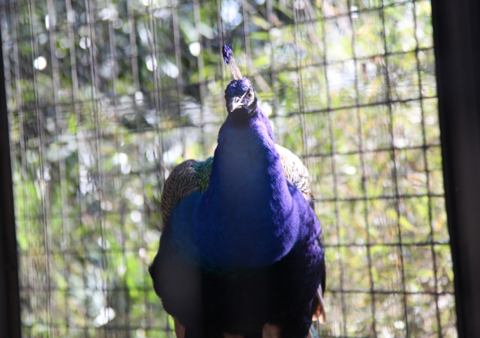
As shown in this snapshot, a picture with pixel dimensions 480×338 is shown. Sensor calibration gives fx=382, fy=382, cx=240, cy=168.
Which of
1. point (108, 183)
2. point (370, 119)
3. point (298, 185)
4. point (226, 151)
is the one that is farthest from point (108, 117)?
point (370, 119)

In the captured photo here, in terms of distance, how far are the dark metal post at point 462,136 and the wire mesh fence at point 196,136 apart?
0.13m

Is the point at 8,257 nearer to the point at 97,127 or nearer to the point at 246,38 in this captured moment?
the point at 97,127

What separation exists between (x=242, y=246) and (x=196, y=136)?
18.9 inches

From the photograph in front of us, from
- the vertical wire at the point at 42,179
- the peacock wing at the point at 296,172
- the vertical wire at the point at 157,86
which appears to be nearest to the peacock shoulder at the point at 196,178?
the peacock wing at the point at 296,172

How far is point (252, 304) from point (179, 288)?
0.20m

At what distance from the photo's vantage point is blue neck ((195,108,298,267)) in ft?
2.92

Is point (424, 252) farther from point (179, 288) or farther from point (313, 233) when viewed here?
point (179, 288)

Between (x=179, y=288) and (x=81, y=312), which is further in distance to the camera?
(x=81, y=312)

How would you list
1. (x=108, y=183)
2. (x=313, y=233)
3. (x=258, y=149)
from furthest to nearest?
(x=108, y=183) → (x=313, y=233) → (x=258, y=149)

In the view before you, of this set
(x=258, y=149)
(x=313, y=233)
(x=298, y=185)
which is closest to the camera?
(x=258, y=149)

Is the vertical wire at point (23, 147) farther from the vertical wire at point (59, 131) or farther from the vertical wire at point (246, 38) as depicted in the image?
the vertical wire at point (246, 38)

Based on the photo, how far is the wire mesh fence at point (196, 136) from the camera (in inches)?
40.7

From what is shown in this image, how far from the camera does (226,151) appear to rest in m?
0.92

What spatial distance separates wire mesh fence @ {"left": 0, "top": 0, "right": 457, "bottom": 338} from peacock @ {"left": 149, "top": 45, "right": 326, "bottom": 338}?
186 millimetres
